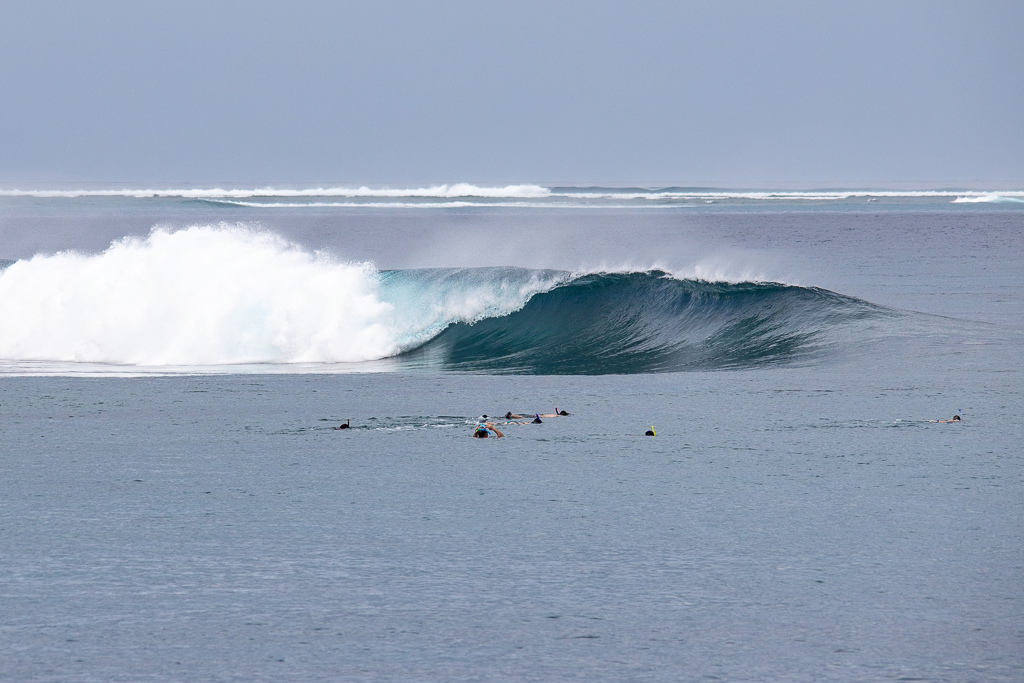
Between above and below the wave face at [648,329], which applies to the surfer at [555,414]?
below

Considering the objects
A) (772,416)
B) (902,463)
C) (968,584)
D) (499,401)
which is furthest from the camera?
(499,401)

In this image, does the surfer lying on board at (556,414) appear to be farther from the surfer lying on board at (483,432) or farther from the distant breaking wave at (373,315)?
the distant breaking wave at (373,315)

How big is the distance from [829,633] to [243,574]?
339 centimetres

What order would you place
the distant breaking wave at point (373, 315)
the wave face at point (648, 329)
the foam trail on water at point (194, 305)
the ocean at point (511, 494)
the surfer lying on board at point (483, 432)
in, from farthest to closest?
the foam trail on water at point (194, 305) → the distant breaking wave at point (373, 315) → the wave face at point (648, 329) → the surfer lying on board at point (483, 432) → the ocean at point (511, 494)

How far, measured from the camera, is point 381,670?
5484 millimetres

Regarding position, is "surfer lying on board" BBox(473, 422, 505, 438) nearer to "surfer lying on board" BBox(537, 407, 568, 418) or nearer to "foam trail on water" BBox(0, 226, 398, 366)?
"surfer lying on board" BBox(537, 407, 568, 418)

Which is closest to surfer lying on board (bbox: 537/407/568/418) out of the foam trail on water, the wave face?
the wave face

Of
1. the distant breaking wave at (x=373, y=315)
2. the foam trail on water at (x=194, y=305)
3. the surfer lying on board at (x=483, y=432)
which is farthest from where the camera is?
the foam trail on water at (x=194, y=305)

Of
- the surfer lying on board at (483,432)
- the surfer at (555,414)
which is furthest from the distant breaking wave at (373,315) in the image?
the surfer lying on board at (483,432)

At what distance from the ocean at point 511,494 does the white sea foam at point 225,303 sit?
118 millimetres

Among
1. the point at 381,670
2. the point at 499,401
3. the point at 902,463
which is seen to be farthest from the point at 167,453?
the point at 902,463

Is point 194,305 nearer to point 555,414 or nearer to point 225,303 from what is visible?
point 225,303

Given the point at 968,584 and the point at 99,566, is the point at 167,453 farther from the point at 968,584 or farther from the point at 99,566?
the point at 968,584

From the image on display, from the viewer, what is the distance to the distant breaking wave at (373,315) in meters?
19.8
